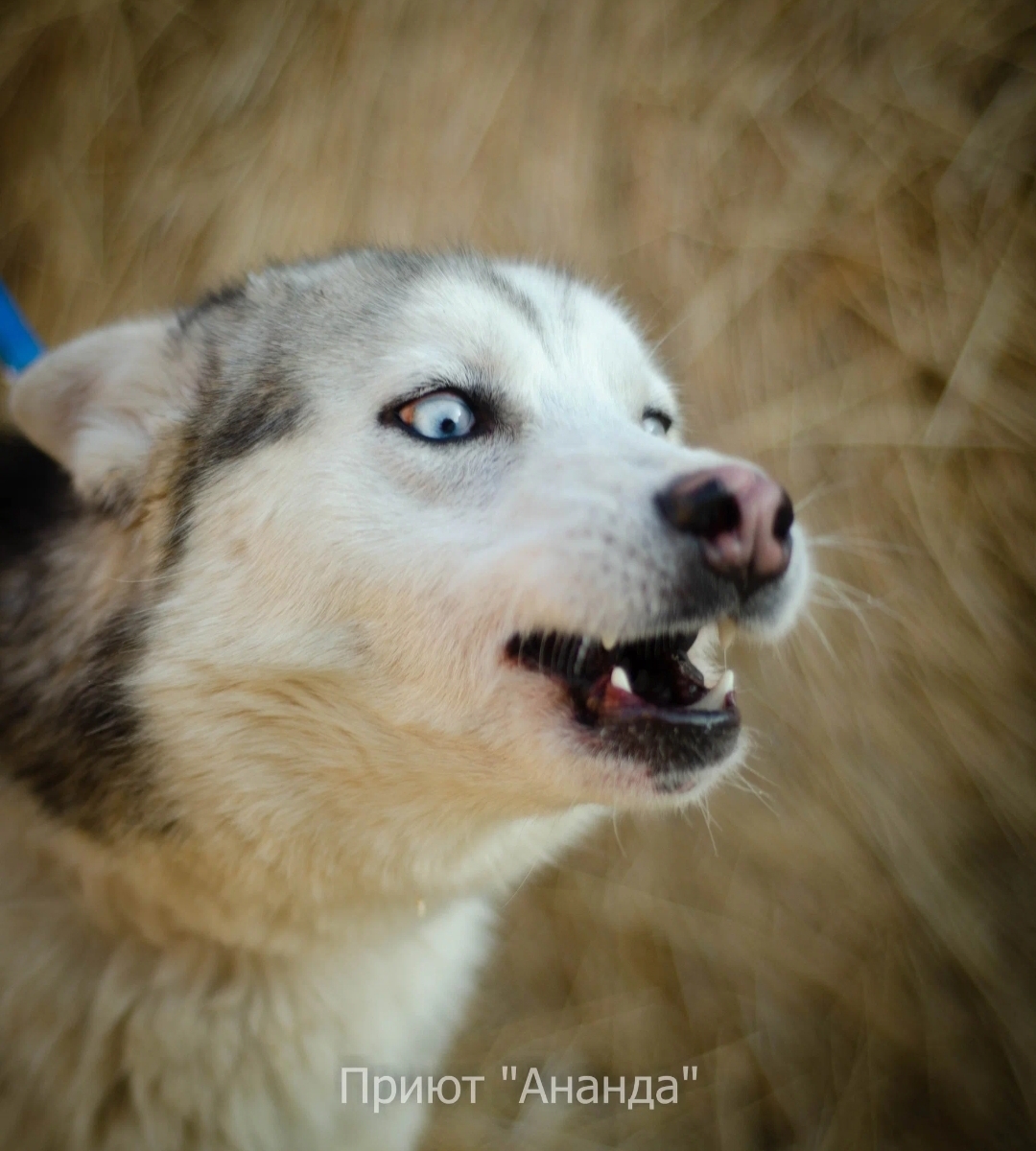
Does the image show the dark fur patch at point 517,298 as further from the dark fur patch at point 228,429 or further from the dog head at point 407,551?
the dark fur patch at point 228,429

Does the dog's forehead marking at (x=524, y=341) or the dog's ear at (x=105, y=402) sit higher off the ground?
the dog's forehead marking at (x=524, y=341)

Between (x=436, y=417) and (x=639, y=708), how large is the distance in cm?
64

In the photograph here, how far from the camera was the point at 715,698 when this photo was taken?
137cm

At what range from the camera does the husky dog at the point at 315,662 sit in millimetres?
1296

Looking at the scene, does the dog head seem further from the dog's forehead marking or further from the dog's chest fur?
the dog's chest fur

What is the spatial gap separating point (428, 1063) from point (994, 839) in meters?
1.74

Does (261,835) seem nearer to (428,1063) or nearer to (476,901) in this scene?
(476,901)

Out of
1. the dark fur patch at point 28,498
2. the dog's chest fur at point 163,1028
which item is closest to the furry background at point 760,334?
the dog's chest fur at point 163,1028

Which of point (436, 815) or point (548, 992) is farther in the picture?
point (548, 992)

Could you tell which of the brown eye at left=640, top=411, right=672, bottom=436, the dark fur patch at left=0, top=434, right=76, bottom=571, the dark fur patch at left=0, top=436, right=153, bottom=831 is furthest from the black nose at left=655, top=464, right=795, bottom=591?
the dark fur patch at left=0, top=434, right=76, bottom=571

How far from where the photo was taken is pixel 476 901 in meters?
2.00

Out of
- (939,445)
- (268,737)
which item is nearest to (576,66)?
(939,445)

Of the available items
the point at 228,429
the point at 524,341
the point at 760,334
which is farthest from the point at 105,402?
the point at 760,334

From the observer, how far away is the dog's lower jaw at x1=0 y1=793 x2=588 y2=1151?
1.59m
